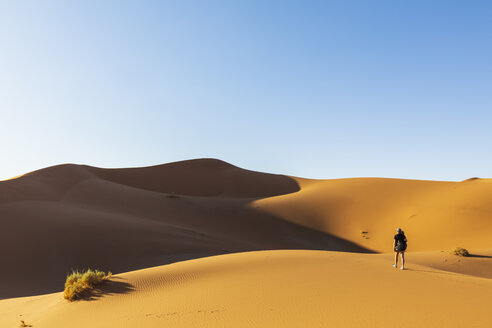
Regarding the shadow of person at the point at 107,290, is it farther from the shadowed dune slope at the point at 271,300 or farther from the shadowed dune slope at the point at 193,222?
the shadowed dune slope at the point at 193,222

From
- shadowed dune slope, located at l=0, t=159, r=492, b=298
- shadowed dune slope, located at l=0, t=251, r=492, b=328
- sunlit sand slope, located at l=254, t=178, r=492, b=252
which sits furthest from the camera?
sunlit sand slope, located at l=254, t=178, r=492, b=252

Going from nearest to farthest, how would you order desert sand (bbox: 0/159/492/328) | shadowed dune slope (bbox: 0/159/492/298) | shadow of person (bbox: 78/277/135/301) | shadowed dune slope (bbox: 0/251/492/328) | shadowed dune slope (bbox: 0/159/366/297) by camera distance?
1. shadowed dune slope (bbox: 0/251/492/328)
2. desert sand (bbox: 0/159/492/328)
3. shadow of person (bbox: 78/277/135/301)
4. shadowed dune slope (bbox: 0/159/366/297)
5. shadowed dune slope (bbox: 0/159/492/298)

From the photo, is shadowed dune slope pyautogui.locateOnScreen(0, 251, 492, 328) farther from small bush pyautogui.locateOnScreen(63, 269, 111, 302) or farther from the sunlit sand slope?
the sunlit sand slope

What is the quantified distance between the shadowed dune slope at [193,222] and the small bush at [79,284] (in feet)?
22.5

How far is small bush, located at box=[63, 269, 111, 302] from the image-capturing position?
26.0 feet

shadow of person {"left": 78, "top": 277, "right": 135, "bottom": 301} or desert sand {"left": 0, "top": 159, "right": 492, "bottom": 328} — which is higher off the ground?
desert sand {"left": 0, "top": 159, "right": 492, "bottom": 328}

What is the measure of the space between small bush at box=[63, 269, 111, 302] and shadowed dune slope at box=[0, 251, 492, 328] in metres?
0.27

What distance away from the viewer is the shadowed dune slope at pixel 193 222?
1666 cm

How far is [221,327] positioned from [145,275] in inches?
163

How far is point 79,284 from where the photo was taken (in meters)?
8.13

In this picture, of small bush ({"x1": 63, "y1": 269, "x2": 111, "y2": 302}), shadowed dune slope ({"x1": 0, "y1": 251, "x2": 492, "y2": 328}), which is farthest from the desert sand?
small bush ({"x1": 63, "y1": 269, "x2": 111, "y2": 302})

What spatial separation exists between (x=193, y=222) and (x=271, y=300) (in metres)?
21.5

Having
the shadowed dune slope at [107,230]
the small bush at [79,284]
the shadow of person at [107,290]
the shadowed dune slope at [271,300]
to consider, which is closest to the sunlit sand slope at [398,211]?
the shadowed dune slope at [107,230]

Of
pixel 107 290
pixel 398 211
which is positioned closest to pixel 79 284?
pixel 107 290
